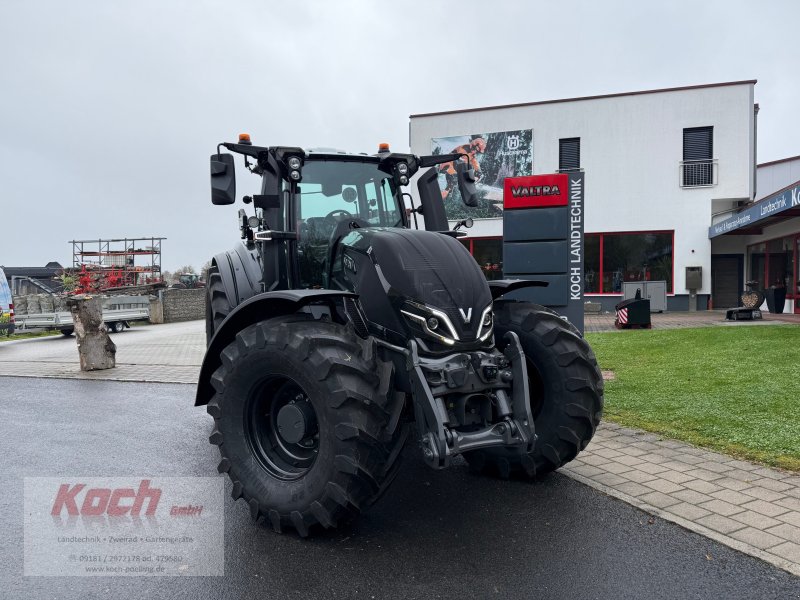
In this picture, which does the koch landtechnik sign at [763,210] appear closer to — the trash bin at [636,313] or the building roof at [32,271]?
the trash bin at [636,313]

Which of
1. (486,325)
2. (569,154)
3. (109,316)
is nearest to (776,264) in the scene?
(569,154)

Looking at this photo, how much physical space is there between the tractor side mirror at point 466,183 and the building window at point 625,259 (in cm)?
1866

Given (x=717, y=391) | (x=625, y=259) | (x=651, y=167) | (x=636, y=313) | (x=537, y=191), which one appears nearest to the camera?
(x=717, y=391)

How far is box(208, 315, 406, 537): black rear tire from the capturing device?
3.21m

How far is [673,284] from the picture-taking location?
73.2 ft

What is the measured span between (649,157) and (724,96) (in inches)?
126

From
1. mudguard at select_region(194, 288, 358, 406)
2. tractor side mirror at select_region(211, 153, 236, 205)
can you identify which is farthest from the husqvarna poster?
mudguard at select_region(194, 288, 358, 406)

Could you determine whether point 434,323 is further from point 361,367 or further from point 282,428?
point 282,428

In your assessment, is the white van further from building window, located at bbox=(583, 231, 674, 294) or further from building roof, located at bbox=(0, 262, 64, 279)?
building roof, located at bbox=(0, 262, 64, 279)

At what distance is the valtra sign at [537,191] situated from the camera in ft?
30.3

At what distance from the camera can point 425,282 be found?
3.65m

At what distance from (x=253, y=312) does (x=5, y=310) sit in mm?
16893

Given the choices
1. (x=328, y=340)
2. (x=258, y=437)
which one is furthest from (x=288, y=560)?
(x=328, y=340)

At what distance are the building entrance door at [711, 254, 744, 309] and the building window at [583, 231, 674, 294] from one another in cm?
249
